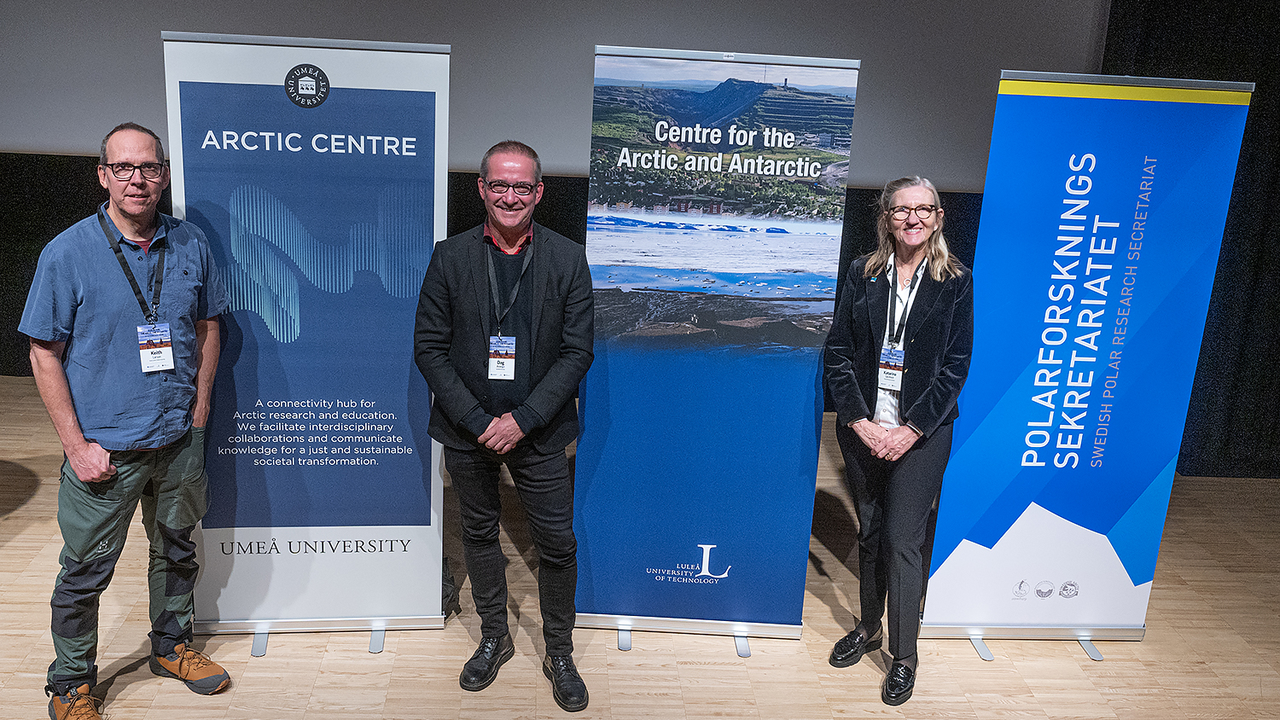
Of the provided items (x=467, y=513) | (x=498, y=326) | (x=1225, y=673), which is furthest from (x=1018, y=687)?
(x=498, y=326)

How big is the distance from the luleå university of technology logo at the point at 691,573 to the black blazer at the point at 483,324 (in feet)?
2.63

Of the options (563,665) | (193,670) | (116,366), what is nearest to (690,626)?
(563,665)

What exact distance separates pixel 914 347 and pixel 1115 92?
1.03m

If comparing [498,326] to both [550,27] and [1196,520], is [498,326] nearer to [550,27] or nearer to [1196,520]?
[550,27]

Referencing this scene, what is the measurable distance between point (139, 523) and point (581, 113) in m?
3.06

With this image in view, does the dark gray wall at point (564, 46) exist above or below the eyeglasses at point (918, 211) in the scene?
above

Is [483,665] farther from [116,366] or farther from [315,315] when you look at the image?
[116,366]

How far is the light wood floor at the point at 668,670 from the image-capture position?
2.66 m

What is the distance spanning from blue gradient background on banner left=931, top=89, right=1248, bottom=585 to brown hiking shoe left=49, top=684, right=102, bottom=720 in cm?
275

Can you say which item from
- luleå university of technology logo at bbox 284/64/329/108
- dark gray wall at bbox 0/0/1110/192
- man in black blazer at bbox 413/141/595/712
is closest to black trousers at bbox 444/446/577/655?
man in black blazer at bbox 413/141/595/712

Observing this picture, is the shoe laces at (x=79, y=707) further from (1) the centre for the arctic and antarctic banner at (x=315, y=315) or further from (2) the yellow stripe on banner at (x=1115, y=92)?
(2) the yellow stripe on banner at (x=1115, y=92)

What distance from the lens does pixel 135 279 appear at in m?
2.30

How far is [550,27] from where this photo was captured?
468 centimetres

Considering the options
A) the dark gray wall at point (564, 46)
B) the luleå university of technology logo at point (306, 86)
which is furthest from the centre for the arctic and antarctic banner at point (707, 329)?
the dark gray wall at point (564, 46)
